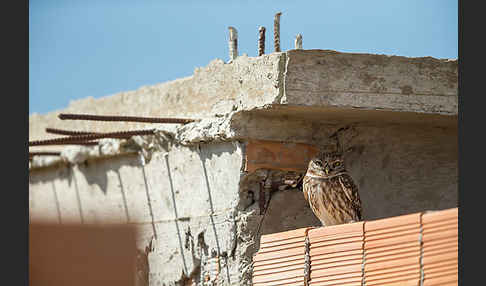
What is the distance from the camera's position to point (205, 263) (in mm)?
5820

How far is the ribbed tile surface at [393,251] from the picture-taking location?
402 centimetres

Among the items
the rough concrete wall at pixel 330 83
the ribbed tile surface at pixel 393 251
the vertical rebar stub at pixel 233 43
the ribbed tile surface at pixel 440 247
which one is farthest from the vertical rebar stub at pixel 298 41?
the ribbed tile surface at pixel 440 247

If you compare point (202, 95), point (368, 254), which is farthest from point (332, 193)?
point (202, 95)

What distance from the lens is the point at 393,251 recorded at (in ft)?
13.6

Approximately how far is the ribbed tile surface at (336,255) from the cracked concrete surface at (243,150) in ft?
3.18

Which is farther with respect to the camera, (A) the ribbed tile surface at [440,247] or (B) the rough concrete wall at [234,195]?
(B) the rough concrete wall at [234,195]

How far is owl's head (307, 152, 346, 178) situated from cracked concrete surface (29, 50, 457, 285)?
1.02 feet

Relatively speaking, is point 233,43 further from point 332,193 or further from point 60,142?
point 60,142

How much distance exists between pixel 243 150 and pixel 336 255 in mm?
1306

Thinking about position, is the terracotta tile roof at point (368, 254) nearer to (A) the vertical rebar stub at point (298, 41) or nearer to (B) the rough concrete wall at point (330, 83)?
(B) the rough concrete wall at point (330, 83)

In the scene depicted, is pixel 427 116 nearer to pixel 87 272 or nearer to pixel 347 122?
pixel 347 122

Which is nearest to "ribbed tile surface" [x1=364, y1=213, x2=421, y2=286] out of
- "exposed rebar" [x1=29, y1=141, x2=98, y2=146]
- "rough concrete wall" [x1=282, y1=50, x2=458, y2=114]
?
"rough concrete wall" [x1=282, y1=50, x2=458, y2=114]

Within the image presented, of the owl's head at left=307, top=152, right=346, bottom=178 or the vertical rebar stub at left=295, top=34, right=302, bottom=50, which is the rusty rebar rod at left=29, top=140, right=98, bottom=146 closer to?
the vertical rebar stub at left=295, top=34, right=302, bottom=50

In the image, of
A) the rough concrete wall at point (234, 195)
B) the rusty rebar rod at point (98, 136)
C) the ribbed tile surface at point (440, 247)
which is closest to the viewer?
the ribbed tile surface at point (440, 247)
